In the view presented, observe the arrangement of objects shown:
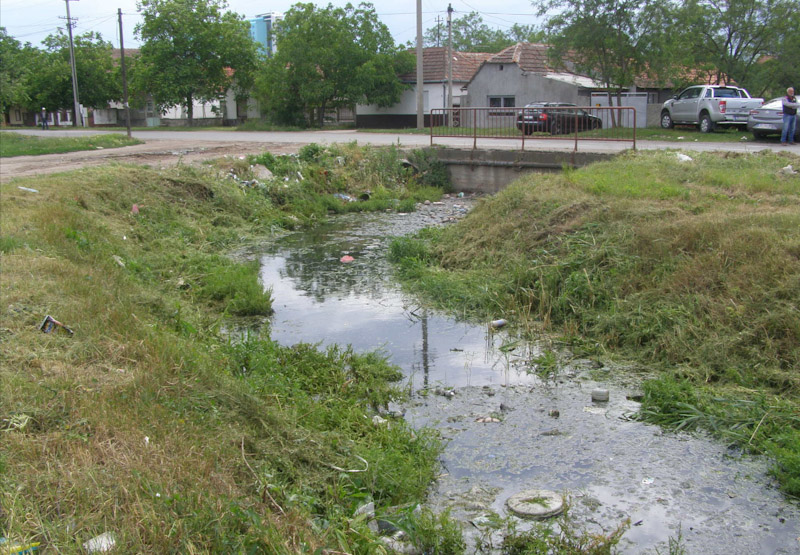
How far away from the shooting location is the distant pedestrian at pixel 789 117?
17.2 m

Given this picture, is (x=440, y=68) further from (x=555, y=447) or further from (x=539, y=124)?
(x=555, y=447)

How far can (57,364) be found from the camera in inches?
203

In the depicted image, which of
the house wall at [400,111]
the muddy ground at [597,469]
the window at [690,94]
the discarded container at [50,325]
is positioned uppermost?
the house wall at [400,111]

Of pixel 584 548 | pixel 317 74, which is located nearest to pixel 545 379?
pixel 584 548

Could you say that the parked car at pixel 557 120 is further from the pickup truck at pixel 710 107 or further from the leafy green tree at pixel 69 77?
the leafy green tree at pixel 69 77

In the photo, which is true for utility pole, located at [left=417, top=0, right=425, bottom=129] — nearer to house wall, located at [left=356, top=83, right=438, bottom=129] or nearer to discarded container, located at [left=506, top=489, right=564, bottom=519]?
house wall, located at [left=356, top=83, right=438, bottom=129]

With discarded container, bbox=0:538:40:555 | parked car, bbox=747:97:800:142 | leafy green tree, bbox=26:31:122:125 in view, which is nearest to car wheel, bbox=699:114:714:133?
parked car, bbox=747:97:800:142

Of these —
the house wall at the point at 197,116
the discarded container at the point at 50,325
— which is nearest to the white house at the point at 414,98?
the house wall at the point at 197,116

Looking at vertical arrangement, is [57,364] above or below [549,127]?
below

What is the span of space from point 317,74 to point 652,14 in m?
19.9

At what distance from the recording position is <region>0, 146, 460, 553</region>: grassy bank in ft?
11.6

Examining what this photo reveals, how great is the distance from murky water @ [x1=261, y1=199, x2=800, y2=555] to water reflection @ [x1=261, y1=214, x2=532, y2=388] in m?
0.03

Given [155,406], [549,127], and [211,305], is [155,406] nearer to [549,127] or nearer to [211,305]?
[211,305]

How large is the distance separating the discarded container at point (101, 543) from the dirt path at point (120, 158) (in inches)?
496
